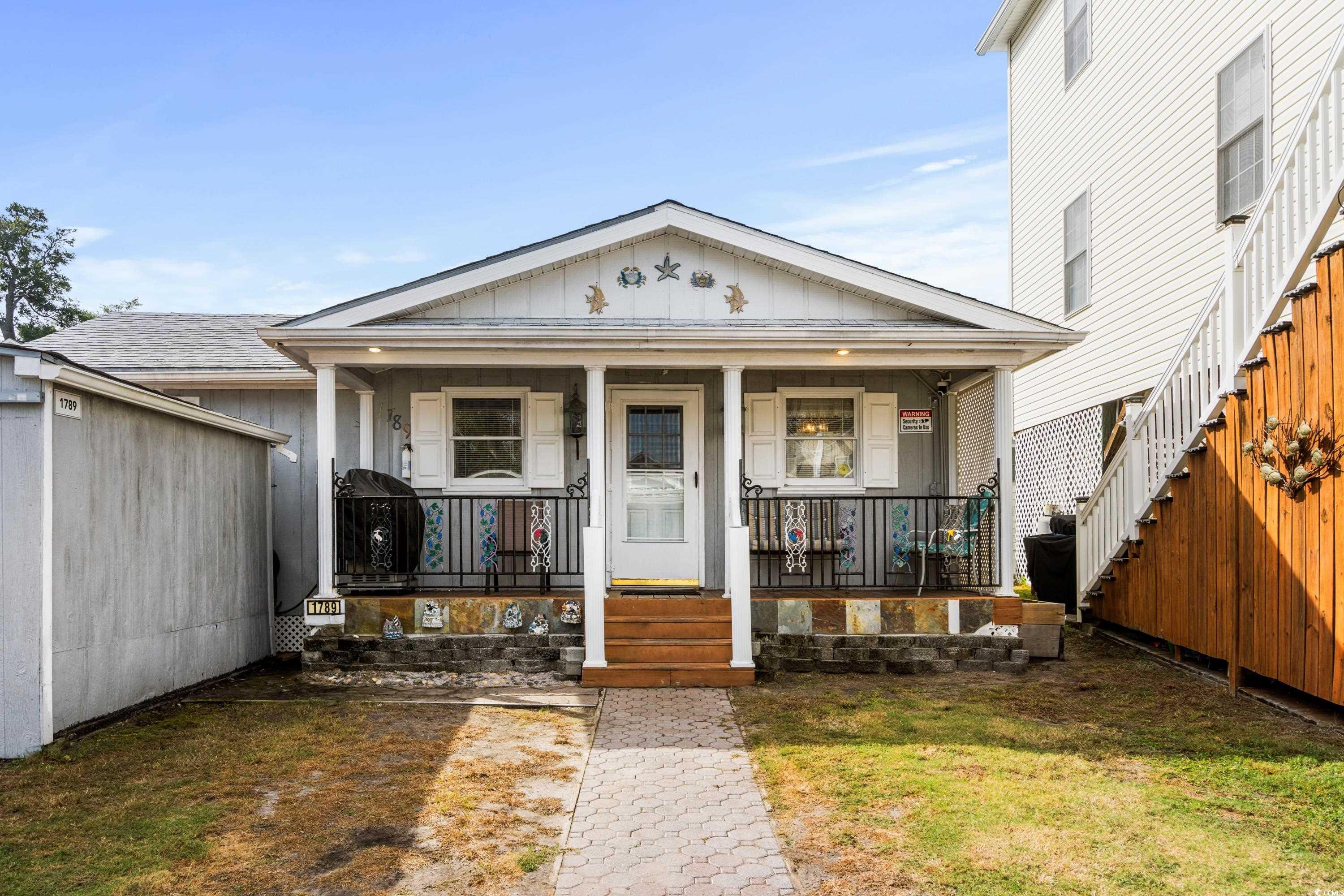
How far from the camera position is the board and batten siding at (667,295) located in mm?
8016

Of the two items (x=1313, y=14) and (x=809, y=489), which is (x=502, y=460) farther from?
(x=1313, y=14)

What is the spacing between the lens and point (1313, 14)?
24.5 feet

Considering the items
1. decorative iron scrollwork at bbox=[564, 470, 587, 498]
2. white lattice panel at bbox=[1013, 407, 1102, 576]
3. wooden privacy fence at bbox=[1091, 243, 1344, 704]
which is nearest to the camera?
wooden privacy fence at bbox=[1091, 243, 1344, 704]

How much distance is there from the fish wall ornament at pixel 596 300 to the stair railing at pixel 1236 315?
Result: 15.8ft

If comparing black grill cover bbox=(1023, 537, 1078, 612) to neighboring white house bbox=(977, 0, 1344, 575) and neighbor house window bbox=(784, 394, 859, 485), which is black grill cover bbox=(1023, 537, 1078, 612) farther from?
neighbor house window bbox=(784, 394, 859, 485)

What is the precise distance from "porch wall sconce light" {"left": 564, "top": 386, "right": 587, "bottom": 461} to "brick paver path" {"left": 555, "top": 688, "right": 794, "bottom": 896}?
3.42 metres

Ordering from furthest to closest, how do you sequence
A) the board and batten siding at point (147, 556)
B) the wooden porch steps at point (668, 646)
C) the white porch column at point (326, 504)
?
the white porch column at point (326, 504) < the wooden porch steps at point (668, 646) < the board and batten siding at point (147, 556)

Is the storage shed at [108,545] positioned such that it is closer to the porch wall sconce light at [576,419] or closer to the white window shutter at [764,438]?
the porch wall sconce light at [576,419]

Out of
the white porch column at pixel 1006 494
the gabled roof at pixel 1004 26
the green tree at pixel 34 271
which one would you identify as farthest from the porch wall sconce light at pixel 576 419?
the green tree at pixel 34 271

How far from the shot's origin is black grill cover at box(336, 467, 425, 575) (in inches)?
309

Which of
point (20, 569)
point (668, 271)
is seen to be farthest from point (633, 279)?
point (20, 569)

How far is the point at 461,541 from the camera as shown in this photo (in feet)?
27.7

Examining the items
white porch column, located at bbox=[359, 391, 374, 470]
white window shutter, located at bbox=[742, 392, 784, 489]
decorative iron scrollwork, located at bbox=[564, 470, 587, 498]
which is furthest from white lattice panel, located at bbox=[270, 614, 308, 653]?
white window shutter, located at bbox=[742, 392, 784, 489]

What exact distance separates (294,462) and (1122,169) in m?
10.2
